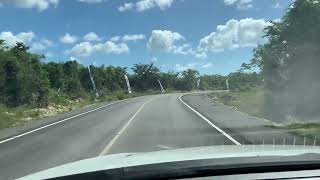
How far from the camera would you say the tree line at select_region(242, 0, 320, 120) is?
46.6 meters

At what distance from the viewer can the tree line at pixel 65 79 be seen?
54625 mm

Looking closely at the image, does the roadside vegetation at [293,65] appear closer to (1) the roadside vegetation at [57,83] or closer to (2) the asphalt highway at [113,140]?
(1) the roadside vegetation at [57,83]

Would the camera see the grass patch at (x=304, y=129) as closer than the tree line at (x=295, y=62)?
Yes

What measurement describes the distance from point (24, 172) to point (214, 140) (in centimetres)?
658

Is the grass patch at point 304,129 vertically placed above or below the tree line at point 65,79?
below

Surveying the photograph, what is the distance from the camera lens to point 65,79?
83750mm

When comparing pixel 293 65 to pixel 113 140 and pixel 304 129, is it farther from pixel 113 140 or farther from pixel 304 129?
pixel 113 140

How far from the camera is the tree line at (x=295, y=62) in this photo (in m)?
46.6

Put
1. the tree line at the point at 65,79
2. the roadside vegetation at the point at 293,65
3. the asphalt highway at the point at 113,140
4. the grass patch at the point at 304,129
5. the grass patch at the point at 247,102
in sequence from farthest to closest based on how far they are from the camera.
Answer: the tree line at the point at 65,79 < the roadside vegetation at the point at 293,65 < the grass patch at the point at 247,102 < the grass patch at the point at 304,129 < the asphalt highway at the point at 113,140

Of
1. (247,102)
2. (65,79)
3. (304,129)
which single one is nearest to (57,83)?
(65,79)

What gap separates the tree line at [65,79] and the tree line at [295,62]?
19836 mm

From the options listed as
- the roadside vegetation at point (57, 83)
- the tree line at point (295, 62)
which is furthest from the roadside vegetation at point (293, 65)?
the roadside vegetation at point (57, 83)

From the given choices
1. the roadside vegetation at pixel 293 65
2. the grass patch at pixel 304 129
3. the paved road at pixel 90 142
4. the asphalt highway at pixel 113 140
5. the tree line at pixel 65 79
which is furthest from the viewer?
the tree line at pixel 65 79

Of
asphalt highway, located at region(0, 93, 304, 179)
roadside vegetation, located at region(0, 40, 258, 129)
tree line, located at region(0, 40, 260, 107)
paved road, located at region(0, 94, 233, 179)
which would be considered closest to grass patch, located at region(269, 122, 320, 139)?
asphalt highway, located at region(0, 93, 304, 179)
